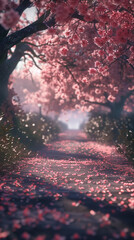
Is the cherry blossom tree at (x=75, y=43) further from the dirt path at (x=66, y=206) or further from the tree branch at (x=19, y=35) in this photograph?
the dirt path at (x=66, y=206)

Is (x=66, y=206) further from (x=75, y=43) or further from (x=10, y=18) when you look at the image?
(x=75, y=43)

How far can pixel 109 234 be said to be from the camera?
295 cm

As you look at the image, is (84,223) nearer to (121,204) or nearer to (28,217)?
(28,217)

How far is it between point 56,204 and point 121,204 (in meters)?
1.46

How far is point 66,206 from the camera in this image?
13.2ft

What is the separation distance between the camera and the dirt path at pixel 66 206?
117 inches

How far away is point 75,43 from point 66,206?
11.0m

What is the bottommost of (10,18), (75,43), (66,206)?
(66,206)

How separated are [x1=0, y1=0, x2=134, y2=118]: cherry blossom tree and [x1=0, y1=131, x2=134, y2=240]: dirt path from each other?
4.53 metres

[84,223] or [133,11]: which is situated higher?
[133,11]

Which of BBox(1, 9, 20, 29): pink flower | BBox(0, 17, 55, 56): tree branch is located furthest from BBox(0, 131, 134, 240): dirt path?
BBox(1, 9, 20, 29): pink flower

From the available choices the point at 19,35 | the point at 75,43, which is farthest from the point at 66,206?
the point at 75,43

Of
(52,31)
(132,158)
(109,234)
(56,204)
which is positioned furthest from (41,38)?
(109,234)

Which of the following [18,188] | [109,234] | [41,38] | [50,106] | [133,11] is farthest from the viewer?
[50,106]
